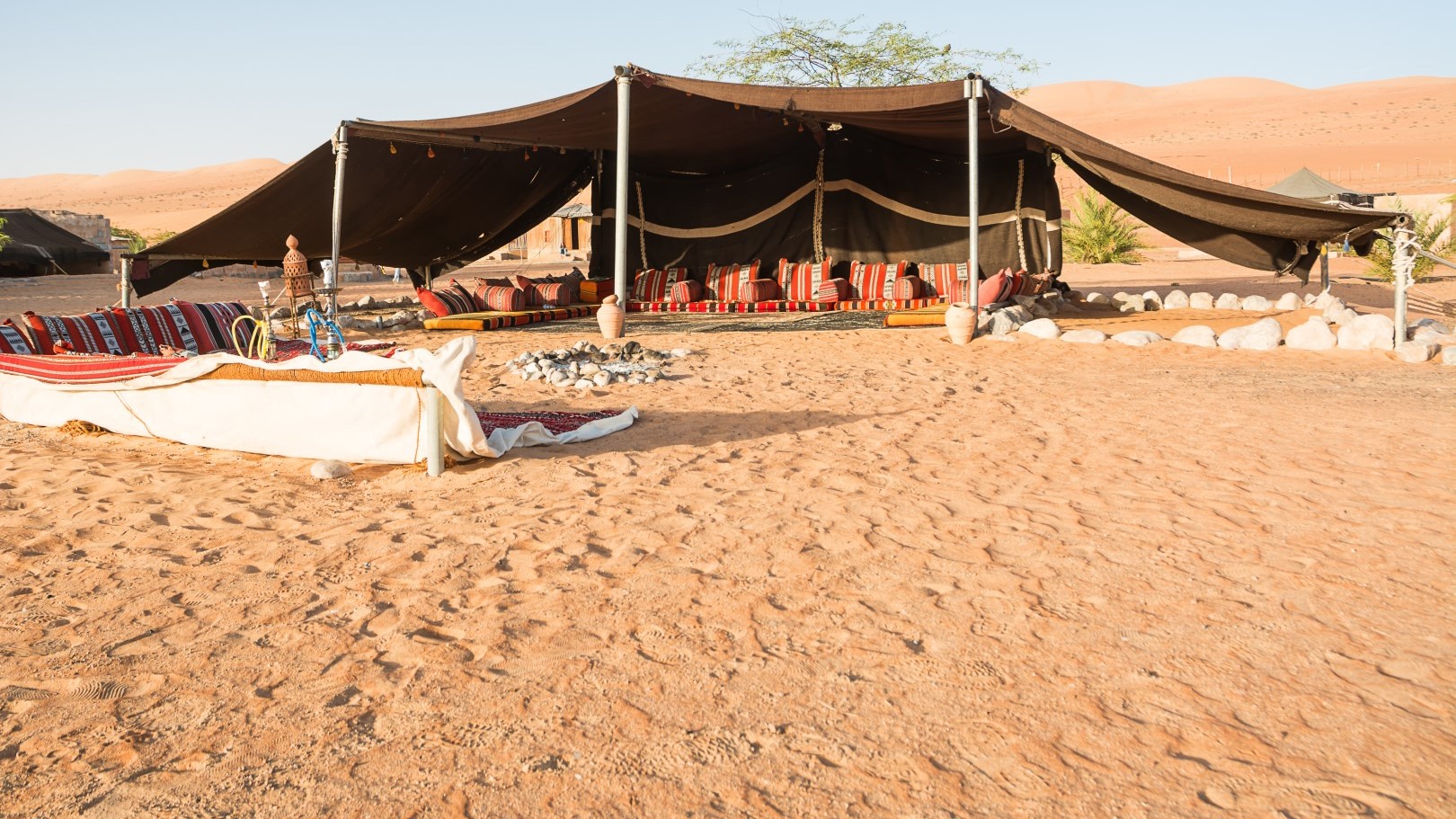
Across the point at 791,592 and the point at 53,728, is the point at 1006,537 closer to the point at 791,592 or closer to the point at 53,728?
the point at 791,592

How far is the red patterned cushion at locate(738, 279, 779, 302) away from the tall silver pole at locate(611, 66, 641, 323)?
2.56 m

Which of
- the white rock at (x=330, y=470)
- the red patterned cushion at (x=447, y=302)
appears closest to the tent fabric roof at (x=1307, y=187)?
the red patterned cushion at (x=447, y=302)

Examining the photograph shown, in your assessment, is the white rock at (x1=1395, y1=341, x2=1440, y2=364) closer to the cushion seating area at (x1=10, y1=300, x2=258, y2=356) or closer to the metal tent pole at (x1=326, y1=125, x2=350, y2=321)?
the cushion seating area at (x1=10, y1=300, x2=258, y2=356)

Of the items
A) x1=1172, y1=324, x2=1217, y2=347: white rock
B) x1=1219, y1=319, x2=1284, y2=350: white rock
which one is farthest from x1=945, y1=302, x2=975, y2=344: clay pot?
x1=1219, y1=319, x2=1284, y2=350: white rock

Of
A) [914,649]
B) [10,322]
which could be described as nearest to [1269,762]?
[914,649]

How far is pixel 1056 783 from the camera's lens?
198 centimetres

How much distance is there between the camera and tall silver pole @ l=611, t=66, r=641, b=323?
817cm

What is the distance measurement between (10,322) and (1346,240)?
8.95 metres

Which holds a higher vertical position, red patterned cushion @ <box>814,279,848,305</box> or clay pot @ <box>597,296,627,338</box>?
red patterned cushion @ <box>814,279,848,305</box>

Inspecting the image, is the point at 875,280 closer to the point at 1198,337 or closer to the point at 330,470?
the point at 1198,337

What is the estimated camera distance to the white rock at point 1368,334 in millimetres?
7391

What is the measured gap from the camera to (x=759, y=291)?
11281mm

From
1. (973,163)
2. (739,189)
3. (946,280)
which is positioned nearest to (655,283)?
(739,189)

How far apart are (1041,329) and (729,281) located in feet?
13.4
